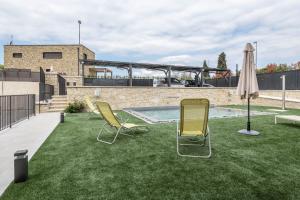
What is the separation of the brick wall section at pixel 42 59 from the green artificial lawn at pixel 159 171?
81.9ft

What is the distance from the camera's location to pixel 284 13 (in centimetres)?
1227

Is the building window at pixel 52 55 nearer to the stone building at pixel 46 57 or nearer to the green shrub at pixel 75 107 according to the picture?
the stone building at pixel 46 57

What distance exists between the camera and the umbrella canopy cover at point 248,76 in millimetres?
5668

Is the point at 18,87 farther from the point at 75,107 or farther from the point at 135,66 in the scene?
the point at 135,66

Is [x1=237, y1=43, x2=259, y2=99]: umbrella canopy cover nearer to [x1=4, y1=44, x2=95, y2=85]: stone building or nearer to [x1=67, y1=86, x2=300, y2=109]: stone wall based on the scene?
[x1=67, y1=86, x2=300, y2=109]: stone wall

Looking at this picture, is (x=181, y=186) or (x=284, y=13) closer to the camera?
(x=181, y=186)

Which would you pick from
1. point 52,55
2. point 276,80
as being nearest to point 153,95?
point 276,80

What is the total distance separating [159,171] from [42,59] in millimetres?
30094

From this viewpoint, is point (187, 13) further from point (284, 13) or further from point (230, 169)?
point (230, 169)

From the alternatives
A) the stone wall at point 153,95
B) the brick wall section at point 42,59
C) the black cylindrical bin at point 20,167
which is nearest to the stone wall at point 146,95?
the stone wall at point 153,95

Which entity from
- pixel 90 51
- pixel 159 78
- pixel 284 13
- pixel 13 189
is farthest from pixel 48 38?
pixel 13 189

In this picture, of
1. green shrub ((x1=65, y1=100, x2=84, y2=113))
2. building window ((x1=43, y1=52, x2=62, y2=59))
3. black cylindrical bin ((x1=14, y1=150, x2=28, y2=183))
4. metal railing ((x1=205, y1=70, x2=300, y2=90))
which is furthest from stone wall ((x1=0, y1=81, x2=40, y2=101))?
metal railing ((x1=205, y1=70, x2=300, y2=90))

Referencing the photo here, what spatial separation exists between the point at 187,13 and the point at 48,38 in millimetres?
26890

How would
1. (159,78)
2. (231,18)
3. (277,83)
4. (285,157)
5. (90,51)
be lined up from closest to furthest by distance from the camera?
(285,157)
(231,18)
(277,83)
(159,78)
(90,51)
